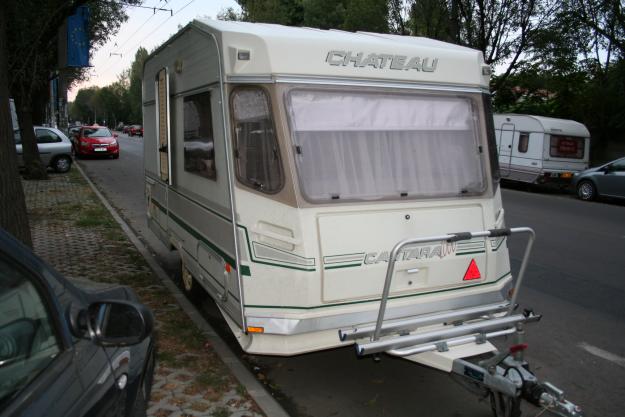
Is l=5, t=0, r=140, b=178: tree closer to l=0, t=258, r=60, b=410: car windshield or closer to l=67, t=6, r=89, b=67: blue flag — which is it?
l=67, t=6, r=89, b=67: blue flag

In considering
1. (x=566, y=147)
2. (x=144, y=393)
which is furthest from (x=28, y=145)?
(x=566, y=147)

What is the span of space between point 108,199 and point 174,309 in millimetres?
9199

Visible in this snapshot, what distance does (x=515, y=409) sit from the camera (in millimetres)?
3672

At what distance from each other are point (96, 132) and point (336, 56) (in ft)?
85.0

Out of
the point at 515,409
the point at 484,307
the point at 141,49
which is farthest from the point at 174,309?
the point at 141,49

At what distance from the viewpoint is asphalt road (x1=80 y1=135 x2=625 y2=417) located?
439 centimetres

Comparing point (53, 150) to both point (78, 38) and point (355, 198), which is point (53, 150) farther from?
point (355, 198)

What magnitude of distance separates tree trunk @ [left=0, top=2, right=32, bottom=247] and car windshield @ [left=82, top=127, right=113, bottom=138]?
73.5ft

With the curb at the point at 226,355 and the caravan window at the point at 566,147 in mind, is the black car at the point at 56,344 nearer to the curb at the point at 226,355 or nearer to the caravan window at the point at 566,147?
the curb at the point at 226,355

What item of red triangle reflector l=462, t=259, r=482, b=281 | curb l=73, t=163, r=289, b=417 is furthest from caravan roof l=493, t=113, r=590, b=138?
red triangle reflector l=462, t=259, r=482, b=281

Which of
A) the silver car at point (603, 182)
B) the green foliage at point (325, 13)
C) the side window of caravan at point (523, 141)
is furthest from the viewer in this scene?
the green foliage at point (325, 13)

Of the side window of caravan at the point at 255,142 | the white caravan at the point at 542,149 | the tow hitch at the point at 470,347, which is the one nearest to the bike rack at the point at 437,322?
the tow hitch at the point at 470,347

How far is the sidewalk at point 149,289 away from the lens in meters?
4.17

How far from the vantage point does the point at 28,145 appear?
1788cm
